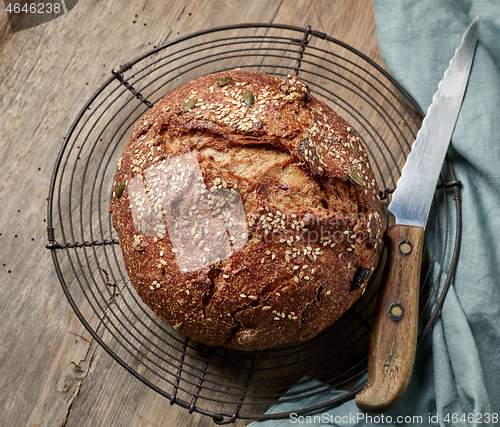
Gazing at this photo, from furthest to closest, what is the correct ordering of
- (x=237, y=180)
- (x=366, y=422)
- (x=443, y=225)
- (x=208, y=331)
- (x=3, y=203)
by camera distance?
(x=3, y=203)
(x=443, y=225)
(x=366, y=422)
(x=208, y=331)
(x=237, y=180)

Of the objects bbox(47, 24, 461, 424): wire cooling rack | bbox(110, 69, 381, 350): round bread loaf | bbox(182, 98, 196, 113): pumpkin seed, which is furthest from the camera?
bbox(47, 24, 461, 424): wire cooling rack

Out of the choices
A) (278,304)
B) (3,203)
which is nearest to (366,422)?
(278,304)

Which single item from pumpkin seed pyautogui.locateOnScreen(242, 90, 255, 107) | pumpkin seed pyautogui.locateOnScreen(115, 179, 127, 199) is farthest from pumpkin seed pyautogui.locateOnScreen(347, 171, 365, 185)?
pumpkin seed pyautogui.locateOnScreen(115, 179, 127, 199)

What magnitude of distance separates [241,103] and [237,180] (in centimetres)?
31

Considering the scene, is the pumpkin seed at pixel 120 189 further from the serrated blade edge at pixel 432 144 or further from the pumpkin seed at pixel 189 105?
the serrated blade edge at pixel 432 144

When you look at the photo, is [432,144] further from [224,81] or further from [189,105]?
[189,105]

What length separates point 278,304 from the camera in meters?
1.63

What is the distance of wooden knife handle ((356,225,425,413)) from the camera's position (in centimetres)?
175

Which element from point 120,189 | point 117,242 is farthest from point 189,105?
point 117,242

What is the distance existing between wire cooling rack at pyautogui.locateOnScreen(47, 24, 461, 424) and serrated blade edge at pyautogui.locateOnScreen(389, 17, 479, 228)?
0.16 m

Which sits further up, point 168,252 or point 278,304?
point 168,252

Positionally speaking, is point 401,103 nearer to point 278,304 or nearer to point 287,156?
point 287,156

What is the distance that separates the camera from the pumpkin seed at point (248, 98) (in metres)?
1.70

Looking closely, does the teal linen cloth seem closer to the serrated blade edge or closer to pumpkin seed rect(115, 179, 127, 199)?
the serrated blade edge
